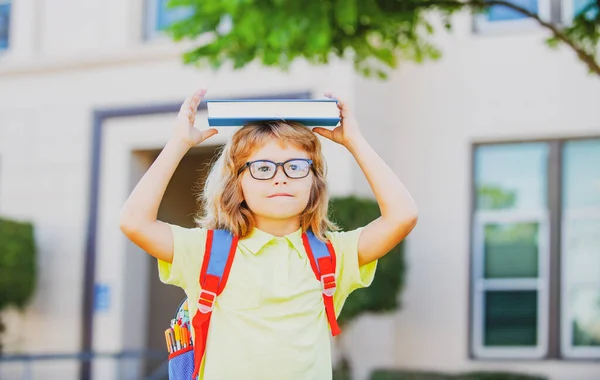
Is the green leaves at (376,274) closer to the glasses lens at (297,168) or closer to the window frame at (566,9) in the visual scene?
the window frame at (566,9)

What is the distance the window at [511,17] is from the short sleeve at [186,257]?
288 inches

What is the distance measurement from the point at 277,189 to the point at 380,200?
0.99ft

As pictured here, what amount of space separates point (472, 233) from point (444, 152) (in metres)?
0.80

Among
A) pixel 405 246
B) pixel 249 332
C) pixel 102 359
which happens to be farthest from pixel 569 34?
pixel 102 359

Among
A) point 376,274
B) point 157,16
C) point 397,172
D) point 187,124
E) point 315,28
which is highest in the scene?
point 157,16

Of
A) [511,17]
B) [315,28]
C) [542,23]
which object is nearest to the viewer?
[315,28]

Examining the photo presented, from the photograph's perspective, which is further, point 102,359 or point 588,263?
point 102,359

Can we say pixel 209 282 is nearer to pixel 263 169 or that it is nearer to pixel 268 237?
pixel 268 237

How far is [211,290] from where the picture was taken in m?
2.80

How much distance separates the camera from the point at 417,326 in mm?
9914

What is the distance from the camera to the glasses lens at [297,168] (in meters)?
2.89

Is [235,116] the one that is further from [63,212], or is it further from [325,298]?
[63,212]

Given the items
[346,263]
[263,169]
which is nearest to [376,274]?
[346,263]

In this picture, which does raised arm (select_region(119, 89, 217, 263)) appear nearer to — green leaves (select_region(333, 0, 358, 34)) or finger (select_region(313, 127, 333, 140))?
finger (select_region(313, 127, 333, 140))
